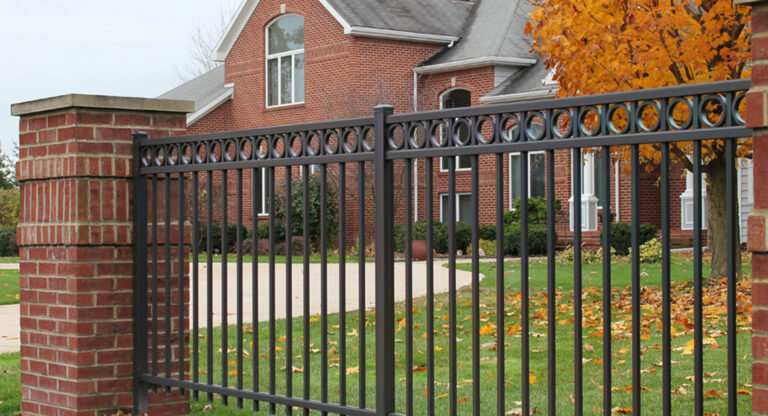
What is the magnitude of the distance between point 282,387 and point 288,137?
2778 mm

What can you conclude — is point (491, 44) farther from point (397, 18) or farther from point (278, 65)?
point (278, 65)

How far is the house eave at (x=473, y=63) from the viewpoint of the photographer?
22.4m

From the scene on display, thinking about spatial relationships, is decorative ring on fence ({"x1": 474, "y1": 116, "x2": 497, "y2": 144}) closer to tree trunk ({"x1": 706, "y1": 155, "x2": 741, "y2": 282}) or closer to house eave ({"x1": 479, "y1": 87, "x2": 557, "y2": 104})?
tree trunk ({"x1": 706, "y1": 155, "x2": 741, "y2": 282})

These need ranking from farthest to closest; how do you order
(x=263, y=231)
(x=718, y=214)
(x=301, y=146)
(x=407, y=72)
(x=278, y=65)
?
(x=278, y=65), (x=407, y=72), (x=263, y=231), (x=718, y=214), (x=301, y=146)

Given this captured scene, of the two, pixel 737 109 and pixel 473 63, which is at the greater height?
pixel 473 63

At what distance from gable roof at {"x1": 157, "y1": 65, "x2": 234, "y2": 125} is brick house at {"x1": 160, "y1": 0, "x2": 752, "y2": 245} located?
0.23ft

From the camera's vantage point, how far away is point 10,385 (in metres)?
6.45

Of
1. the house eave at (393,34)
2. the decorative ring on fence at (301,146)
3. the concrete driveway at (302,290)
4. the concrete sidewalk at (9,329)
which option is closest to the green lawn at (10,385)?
the concrete sidewalk at (9,329)

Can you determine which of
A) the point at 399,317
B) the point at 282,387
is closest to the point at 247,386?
the point at 282,387

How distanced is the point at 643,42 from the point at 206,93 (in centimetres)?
2091

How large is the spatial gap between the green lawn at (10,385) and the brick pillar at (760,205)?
4432 millimetres

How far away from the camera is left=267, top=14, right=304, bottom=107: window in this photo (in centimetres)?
2500

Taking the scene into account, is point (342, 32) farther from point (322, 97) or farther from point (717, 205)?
point (717, 205)

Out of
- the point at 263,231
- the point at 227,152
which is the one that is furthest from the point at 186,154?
the point at 263,231
